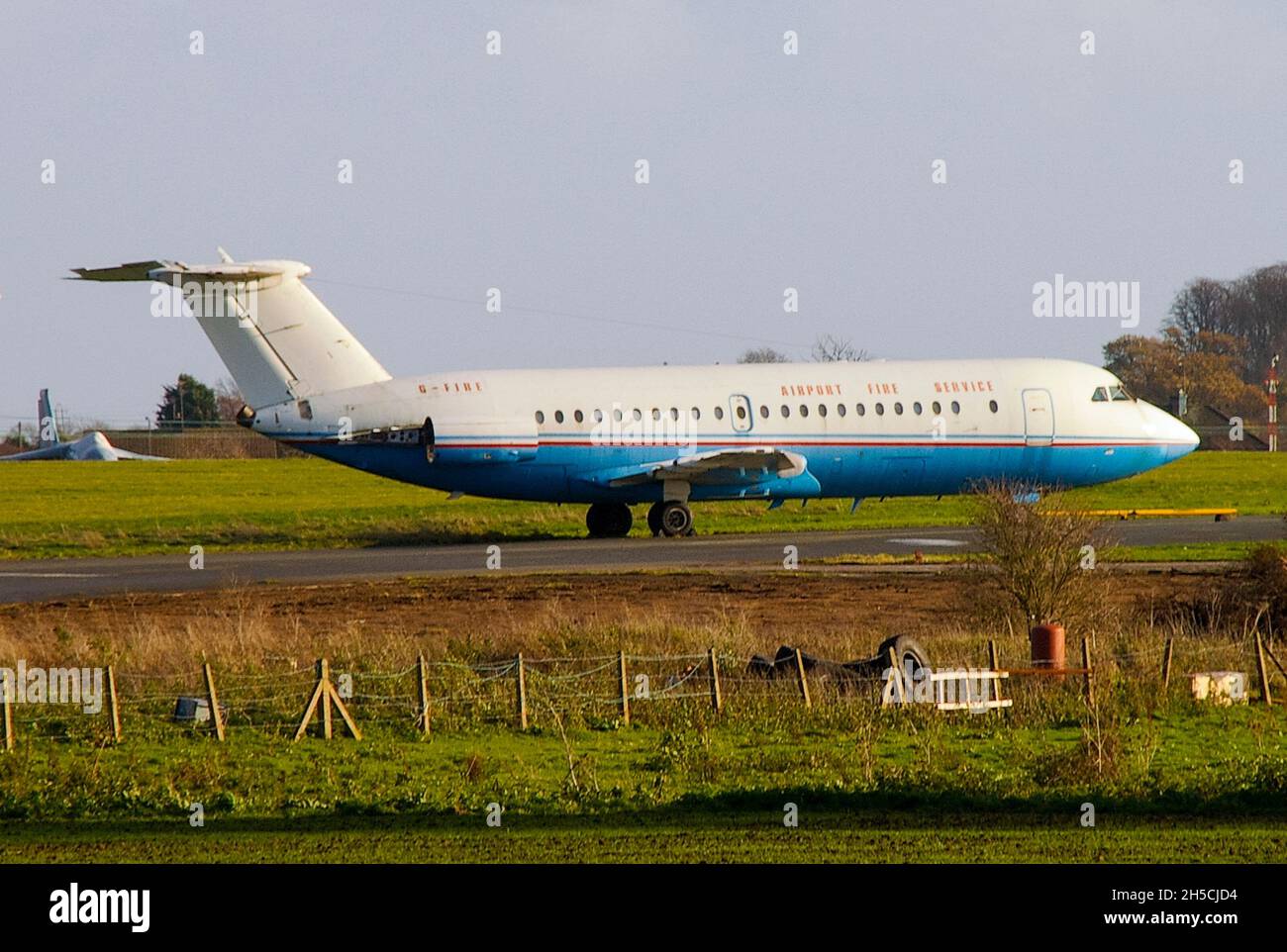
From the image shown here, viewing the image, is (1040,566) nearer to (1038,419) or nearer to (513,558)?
(513,558)

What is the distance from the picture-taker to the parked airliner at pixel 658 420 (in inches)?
1805

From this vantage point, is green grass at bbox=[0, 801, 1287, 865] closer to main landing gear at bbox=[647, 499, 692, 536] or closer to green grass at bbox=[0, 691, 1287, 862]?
green grass at bbox=[0, 691, 1287, 862]

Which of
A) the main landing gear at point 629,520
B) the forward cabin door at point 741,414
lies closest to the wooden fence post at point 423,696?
the forward cabin door at point 741,414

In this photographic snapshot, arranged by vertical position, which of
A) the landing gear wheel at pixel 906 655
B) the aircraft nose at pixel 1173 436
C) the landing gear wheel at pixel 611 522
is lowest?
the landing gear wheel at pixel 906 655

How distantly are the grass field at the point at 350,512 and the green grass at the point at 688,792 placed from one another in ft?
41.9

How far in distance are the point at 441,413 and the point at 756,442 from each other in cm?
831

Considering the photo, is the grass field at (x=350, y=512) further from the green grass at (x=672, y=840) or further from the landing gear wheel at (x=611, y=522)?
the green grass at (x=672, y=840)

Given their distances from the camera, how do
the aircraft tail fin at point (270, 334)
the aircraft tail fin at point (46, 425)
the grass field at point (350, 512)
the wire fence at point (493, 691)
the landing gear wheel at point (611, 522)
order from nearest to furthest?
1. the wire fence at point (493, 691)
2. the aircraft tail fin at point (270, 334)
3. the landing gear wheel at point (611, 522)
4. the grass field at point (350, 512)
5. the aircraft tail fin at point (46, 425)

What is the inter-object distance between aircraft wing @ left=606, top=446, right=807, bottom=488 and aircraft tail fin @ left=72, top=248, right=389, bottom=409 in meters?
7.70

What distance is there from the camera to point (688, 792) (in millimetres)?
19141

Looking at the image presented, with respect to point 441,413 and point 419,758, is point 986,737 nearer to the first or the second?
point 419,758

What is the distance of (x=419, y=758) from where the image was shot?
2183 centimetres

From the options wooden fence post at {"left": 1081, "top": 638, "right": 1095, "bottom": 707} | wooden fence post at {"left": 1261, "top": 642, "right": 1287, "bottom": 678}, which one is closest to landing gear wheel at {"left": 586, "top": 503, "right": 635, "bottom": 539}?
wooden fence post at {"left": 1261, "top": 642, "right": 1287, "bottom": 678}

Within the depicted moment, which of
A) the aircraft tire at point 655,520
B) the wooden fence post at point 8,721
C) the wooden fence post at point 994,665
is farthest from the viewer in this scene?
the aircraft tire at point 655,520
